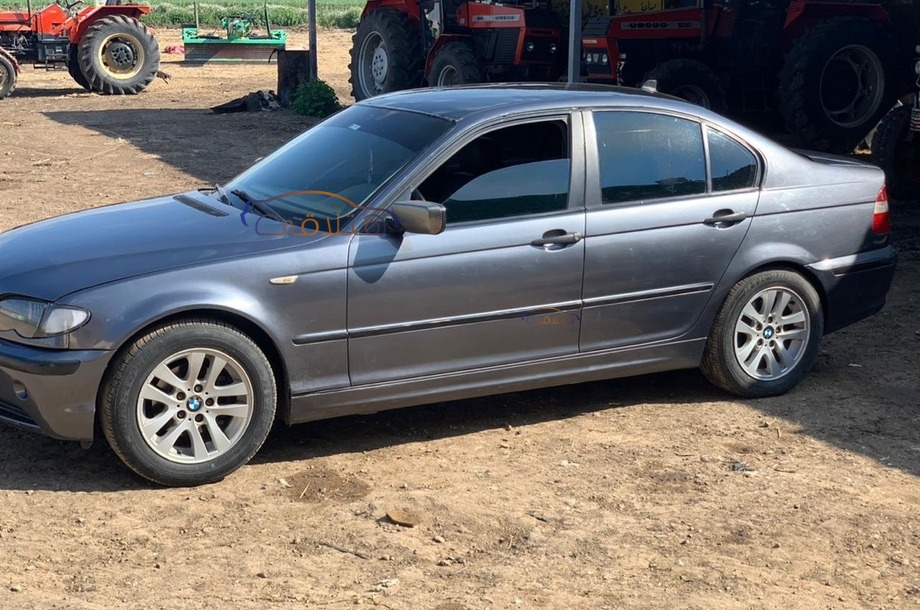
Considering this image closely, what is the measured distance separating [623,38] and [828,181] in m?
8.62

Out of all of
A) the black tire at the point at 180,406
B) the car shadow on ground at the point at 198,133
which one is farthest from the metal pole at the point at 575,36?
the black tire at the point at 180,406

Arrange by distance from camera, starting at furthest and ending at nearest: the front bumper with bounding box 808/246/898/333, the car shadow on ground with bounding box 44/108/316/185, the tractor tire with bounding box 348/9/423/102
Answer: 1. the tractor tire with bounding box 348/9/423/102
2. the car shadow on ground with bounding box 44/108/316/185
3. the front bumper with bounding box 808/246/898/333

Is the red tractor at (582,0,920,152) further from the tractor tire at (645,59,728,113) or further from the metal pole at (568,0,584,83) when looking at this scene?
the metal pole at (568,0,584,83)

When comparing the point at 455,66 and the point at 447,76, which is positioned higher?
the point at 455,66

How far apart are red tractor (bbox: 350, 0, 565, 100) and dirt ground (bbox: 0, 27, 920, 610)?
1052 centimetres

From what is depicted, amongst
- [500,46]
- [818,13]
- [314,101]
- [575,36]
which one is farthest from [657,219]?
[314,101]

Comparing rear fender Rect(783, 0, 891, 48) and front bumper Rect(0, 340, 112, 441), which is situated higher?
rear fender Rect(783, 0, 891, 48)

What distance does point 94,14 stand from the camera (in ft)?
74.6

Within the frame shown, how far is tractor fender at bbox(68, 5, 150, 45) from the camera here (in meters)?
22.3

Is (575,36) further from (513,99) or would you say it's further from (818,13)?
(513,99)

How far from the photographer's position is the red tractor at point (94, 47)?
22312 millimetres

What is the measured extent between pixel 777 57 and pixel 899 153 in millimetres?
4373

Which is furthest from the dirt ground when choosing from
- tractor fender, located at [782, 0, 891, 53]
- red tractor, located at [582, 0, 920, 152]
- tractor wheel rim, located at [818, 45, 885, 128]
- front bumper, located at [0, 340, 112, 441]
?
tractor fender, located at [782, 0, 891, 53]

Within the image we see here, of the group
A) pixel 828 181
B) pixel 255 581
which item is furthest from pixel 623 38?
pixel 255 581
